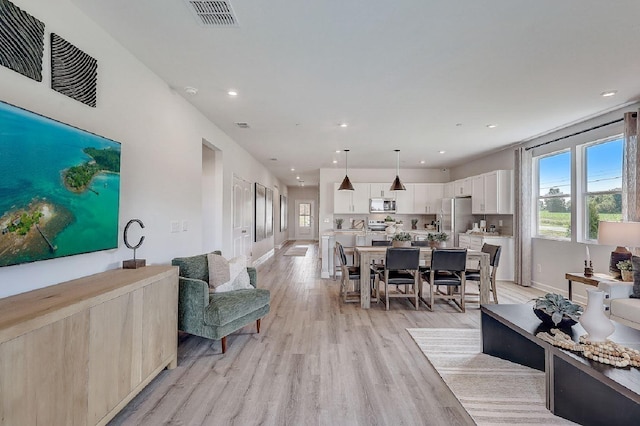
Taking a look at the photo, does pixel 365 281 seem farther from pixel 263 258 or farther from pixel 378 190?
pixel 263 258

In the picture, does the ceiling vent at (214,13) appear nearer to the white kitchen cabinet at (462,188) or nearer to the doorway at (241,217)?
the doorway at (241,217)

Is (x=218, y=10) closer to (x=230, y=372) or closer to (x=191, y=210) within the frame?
(x=191, y=210)

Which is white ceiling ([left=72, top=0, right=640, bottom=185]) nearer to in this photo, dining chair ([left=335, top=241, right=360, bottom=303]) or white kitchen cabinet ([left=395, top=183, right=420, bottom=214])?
dining chair ([left=335, top=241, right=360, bottom=303])

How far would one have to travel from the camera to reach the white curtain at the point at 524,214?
576 cm

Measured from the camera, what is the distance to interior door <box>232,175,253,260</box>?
238 inches

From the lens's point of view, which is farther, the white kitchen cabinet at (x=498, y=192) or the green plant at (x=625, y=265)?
the white kitchen cabinet at (x=498, y=192)

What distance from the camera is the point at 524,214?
577 cm

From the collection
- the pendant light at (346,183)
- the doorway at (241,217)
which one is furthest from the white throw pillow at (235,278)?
the pendant light at (346,183)

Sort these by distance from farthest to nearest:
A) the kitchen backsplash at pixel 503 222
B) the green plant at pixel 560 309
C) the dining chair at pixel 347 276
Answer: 1. the kitchen backsplash at pixel 503 222
2. the dining chair at pixel 347 276
3. the green plant at pixel 560 309

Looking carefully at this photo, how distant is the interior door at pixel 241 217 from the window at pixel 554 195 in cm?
570

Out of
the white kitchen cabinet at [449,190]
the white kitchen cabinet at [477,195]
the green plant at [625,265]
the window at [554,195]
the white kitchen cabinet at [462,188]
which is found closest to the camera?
the green plant at [625,265]

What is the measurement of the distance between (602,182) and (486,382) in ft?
12.5

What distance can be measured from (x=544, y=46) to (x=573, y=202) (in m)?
3.31

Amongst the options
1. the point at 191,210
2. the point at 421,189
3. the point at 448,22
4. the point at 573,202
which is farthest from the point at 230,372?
the point at 421,189
